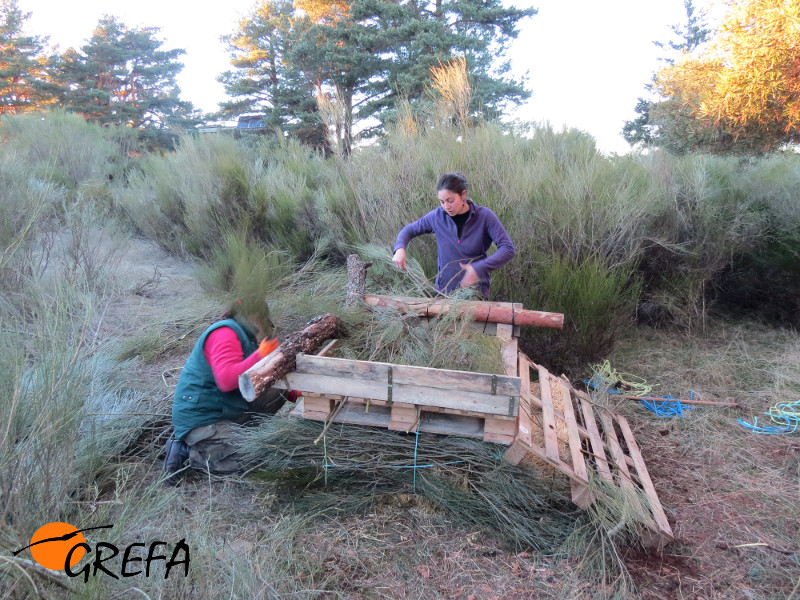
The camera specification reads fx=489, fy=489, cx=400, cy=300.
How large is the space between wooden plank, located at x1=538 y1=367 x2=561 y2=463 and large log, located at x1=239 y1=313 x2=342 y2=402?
1409mm

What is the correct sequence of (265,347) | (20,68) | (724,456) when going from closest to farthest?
1. (265,347)
2. (724,456)
3. (20,68)

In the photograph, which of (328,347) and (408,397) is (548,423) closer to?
(408,397)

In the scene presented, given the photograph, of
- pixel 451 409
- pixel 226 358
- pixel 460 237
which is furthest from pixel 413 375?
pixel 460 237

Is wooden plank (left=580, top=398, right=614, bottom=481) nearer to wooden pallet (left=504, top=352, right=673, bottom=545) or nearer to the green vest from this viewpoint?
wooden pallet (left=504, top=352, right=673, bottom=545)

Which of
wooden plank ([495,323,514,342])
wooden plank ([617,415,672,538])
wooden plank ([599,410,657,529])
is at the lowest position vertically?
wooden plank ([617,415,672,538])

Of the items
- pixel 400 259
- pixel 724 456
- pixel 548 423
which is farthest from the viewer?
pixel 400 259

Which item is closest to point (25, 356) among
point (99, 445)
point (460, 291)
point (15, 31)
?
point (99, 445)

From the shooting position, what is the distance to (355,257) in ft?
12.2

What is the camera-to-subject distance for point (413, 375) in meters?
2.49

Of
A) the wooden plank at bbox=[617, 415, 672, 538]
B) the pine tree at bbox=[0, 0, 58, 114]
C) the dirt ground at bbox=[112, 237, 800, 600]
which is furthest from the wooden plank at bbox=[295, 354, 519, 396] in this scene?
the pine tree at bbox=[0, 0, 58, 114]

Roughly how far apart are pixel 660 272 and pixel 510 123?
295 centimetres

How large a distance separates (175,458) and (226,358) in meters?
0.77

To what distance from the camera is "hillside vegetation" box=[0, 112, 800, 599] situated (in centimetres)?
212

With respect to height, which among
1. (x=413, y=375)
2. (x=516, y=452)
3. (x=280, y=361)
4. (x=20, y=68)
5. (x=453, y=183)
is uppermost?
(x=20, y=68)
